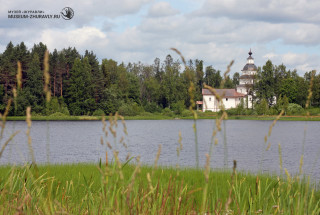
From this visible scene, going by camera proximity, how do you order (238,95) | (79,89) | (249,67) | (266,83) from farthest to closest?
(249,67) → (238,95) → (266,83) → (79,89)

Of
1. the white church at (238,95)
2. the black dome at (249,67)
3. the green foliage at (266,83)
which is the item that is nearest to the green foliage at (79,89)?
the white church at (238,95)

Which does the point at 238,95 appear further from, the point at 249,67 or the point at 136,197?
the point at 136,197

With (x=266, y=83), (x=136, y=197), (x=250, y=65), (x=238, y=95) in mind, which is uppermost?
(x=250, y=65)

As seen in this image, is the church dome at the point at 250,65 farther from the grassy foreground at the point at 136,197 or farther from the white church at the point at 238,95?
the grassy foreground at the point at 136,197

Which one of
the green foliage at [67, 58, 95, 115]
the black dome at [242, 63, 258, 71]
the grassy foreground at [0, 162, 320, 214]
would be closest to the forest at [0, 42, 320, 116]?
the green foliage at [67, 58, 95, 115]

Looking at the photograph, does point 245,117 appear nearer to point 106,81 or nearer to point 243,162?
point 106,81

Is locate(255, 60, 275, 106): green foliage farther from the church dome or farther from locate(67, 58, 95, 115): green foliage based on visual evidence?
locate(67, 58, 95, 115): green foliage

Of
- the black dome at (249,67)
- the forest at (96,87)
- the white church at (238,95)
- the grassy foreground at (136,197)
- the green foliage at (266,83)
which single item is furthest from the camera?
the black dome at (249,67)

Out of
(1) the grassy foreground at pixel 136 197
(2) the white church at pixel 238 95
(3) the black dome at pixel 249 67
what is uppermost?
(3) the black dome at pixel 249 67

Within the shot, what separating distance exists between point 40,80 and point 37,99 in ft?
12.0

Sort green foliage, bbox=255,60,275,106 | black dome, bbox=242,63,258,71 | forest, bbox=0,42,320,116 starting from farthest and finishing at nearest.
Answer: black dome, bbox=242,63,258,71 < green foliage, bbox=255,60,275,106 < forest, bbox=0,42,320,116

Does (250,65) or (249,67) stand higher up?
(250,65)

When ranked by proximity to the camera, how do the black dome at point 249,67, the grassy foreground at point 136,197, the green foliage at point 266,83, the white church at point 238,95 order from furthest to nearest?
the black dome at point 249,67 → the white church at point 238,95 → the green foliage at point 266,83 → the grassy foreground at point 136,197

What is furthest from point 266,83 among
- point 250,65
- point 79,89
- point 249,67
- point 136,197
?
point 136,197
